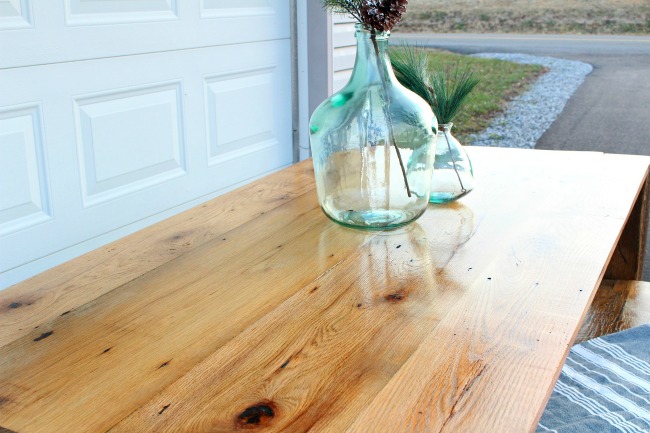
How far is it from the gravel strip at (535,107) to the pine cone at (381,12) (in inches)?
159

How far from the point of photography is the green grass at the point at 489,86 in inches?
225

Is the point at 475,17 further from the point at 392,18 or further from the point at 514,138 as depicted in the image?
the point at 392,18

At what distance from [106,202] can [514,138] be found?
3722 millimetres

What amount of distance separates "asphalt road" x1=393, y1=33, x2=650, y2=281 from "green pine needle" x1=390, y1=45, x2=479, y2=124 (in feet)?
5.37

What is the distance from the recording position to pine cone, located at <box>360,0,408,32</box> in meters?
1.07

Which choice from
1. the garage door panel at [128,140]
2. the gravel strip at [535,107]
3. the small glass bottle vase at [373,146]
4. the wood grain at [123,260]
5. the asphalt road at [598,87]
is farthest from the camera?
the gravel strip at [535,107]

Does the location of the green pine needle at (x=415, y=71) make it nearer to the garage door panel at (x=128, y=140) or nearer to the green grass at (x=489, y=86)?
the garage door panel at (x=128, y=140)

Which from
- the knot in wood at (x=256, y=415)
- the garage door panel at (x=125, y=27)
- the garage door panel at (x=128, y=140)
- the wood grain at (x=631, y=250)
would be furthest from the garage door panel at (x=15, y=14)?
the wood grain at (x=631, y=250)

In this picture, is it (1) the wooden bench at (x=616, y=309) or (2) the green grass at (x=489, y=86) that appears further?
(2) the green grass at (x=489, y=86)

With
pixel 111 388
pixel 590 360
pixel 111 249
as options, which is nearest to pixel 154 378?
pixel 111 388

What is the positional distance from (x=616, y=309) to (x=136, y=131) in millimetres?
1338

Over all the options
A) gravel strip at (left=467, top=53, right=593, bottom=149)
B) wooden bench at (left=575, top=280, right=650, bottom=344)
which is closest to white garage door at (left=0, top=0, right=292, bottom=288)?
wooden bench at (left=575, top=280, right=650, bottom=344)

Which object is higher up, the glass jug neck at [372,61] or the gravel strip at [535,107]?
the glass jug neck at [372,61]

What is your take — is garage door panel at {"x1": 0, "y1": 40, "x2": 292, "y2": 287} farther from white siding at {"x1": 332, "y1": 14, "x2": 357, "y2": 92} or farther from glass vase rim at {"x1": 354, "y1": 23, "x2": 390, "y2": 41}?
glass vase rim at {"x1": 354, "y1": 23, "x2": 390, "y2": 41}
